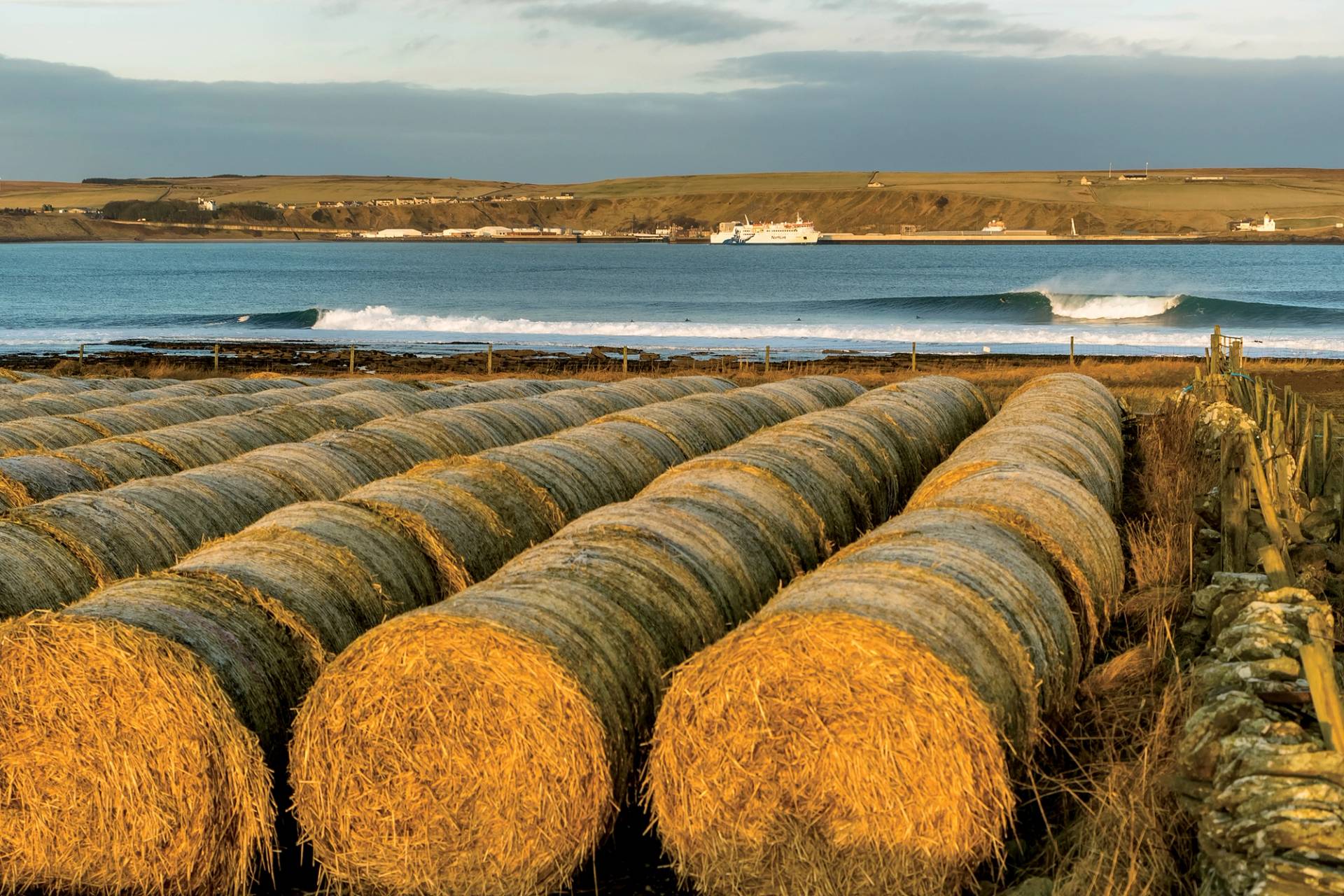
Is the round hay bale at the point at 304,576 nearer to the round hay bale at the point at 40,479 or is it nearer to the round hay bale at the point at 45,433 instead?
the round hay bale at the point at 40,479

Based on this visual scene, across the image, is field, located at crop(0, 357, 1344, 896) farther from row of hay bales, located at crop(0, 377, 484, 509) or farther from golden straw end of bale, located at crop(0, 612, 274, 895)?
row of hay bales, located at crop(0, 377, 484, 509)

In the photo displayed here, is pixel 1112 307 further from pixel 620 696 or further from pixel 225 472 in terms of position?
pixel 620 696

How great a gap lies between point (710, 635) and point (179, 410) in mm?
10856

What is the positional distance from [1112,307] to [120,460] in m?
71.2

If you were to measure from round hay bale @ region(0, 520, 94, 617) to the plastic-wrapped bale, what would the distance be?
462 centimetres

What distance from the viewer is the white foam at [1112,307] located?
73.8 meters

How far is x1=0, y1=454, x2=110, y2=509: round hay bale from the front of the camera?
1104 centimetres

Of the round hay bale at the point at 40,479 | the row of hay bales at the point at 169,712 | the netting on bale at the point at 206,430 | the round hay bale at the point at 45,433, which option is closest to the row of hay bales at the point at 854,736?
the row of hay bales at the point at 169,712

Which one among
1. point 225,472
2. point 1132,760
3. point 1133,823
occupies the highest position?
point 225,472

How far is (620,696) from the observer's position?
279 inches

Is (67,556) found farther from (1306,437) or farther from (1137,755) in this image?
(1306,437)

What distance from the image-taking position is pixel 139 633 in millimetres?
6922

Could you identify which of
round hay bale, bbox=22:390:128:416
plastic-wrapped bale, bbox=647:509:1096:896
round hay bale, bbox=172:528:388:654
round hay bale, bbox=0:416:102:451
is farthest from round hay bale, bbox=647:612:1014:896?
round hay bale, bbox=22:390:128:416

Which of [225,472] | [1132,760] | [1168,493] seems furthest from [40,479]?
[1168,493]
